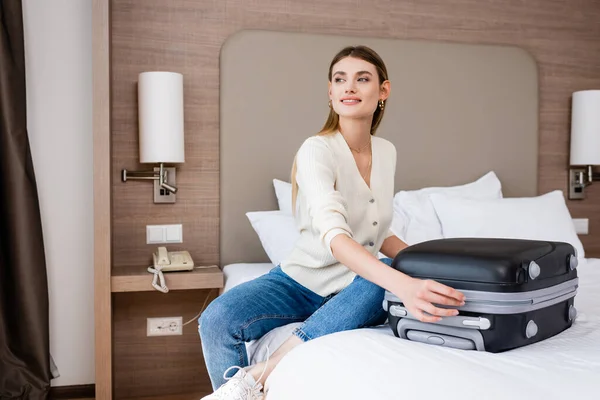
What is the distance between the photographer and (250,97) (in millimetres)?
2896

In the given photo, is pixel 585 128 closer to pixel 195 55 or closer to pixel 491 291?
pixel 195 55

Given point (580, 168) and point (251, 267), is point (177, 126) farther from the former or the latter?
point (580, 168)

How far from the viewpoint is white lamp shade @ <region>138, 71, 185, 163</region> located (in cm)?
264

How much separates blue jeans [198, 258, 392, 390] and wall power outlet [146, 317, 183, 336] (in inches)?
46.5

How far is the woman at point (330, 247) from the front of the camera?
1.55 m

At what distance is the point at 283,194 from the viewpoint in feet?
9.31

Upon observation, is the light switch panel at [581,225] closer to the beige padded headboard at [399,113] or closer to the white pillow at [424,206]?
the beige padded headboard at [399,113]

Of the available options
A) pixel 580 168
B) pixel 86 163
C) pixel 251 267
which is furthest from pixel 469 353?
pixel 580 168

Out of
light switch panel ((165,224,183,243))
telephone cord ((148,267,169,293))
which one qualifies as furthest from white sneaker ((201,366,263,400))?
light switch panel ((165,224,183,243))

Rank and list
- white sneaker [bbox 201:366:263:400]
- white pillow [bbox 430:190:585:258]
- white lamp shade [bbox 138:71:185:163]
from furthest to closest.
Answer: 1. white pillow [bbox 430:190:585:258]
2. white lamp shade [bbox 138:71:185:163]
3. white sneaker [bbox 201:366:263:400]

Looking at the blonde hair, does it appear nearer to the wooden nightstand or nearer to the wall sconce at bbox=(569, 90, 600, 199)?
the wooden nightstand

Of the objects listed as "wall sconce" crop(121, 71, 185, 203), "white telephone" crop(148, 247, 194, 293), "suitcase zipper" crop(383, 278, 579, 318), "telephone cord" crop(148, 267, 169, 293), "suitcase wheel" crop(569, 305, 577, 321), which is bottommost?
"telephone cord" crop(148, 267, 169, 293)

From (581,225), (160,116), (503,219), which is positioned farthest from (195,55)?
(581,225)

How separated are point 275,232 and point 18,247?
1.11 metres
